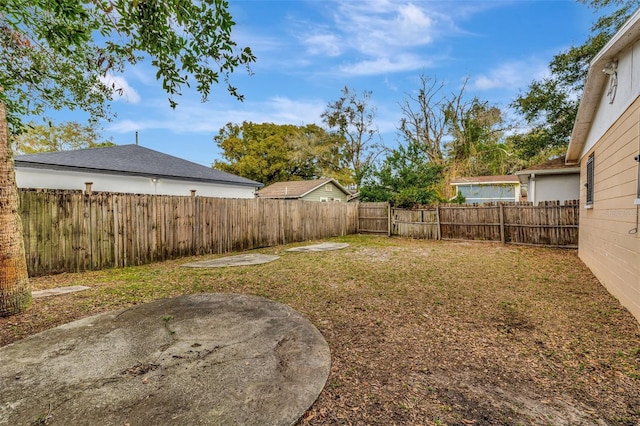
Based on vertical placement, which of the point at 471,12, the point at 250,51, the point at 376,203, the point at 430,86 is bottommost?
the point at 376,203

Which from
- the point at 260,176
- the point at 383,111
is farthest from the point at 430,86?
the point at 260,176

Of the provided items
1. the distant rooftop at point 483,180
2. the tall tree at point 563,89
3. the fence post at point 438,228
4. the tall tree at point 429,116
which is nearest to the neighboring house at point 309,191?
the tall tree at point 429,116

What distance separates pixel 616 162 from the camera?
3986 millimetres

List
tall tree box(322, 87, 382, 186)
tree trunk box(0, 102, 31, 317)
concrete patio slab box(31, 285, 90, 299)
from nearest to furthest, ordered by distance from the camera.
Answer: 1. tree trunk box(0, 102, 31, 317)
2. concrete patio slab box(31, 285, 90, 299)
3. tall tree box(322, 87, 382, 186)

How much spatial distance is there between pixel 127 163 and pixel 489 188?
22.1 m

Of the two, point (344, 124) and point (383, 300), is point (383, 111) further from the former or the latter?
point (383, 300)

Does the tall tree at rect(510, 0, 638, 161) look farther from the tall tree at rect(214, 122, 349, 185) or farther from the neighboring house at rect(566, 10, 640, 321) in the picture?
the tall tree at rect(214, 122, 349, 185)

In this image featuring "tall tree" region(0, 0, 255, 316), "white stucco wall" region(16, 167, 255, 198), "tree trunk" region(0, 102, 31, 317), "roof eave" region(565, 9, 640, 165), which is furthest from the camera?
"white stucco wall" region(16, 167, 255, 198)

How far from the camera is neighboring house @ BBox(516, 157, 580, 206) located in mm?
9383

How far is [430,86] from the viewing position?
67.4 feet

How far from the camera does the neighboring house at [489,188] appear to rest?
781 inches

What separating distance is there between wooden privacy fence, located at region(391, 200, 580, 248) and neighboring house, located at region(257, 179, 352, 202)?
8215mm

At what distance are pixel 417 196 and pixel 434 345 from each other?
9846 millimetres

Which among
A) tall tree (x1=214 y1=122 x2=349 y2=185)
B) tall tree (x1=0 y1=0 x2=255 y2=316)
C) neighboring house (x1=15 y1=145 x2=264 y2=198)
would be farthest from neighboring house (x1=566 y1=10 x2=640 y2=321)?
tall tree (x1=214 y1=122 x2=349 y2=185)
